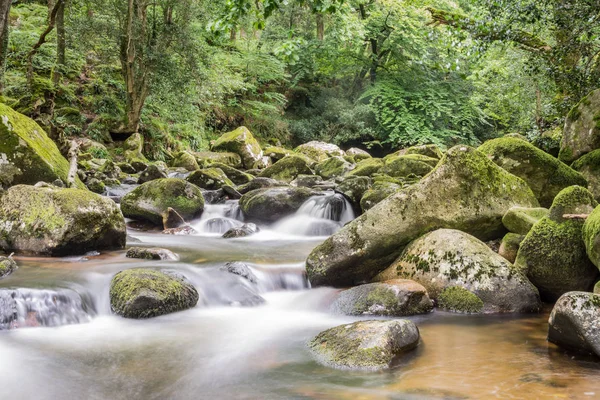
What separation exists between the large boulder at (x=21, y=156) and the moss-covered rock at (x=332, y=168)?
9.61m

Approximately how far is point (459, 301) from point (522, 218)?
1.61m

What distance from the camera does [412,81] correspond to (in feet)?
88.4

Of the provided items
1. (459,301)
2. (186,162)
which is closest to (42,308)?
(459,301)

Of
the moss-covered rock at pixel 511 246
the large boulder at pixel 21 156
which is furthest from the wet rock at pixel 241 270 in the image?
the large boulder at pixel 21 156

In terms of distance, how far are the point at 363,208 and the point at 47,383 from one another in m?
7.49

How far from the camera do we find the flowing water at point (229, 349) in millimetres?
3645

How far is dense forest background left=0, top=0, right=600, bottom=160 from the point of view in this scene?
756 centimetres

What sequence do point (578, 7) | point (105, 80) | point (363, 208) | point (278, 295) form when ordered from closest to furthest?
1. point (278, 295)
2. point (578, 7)
3. point (363, 208)
4. point (105, 80)

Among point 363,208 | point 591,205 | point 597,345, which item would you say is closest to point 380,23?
point 363,208

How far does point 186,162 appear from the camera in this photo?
1791 centimetres

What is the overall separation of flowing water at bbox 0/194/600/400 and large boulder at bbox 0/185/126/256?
27 cm

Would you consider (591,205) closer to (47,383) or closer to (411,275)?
(411,275)

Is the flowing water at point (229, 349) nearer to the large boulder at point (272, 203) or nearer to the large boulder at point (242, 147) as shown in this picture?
the large boulder at point (272, 203)

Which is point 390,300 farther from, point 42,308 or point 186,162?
point 186,162
